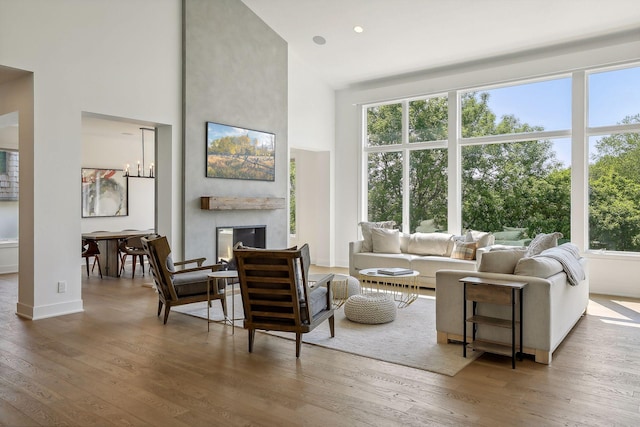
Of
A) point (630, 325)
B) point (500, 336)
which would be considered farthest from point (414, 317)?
point (630, 325)

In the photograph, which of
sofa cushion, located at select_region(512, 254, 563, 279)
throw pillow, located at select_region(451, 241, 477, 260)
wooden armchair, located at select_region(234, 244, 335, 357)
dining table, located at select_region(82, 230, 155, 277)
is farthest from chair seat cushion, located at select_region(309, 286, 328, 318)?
dining table, located at select_region(82, 230, 155, 277)

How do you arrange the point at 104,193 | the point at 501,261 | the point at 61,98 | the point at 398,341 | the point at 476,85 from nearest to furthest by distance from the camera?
the point at 501,261 → the point at 398,341 → the point at 61,98 → the point at 476,85 → the point at 104,193

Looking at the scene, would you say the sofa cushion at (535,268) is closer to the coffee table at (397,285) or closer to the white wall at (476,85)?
the coffee table at (397,285)

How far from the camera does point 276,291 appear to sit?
389 centimetres

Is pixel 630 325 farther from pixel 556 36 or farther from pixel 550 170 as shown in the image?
pixel 556 36

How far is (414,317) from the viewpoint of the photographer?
529 centimetres

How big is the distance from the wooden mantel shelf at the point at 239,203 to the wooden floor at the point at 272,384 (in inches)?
93.7

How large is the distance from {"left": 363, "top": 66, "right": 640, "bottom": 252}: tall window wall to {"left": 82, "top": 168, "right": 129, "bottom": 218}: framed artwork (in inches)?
212

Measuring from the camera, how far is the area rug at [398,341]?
378 centimetres

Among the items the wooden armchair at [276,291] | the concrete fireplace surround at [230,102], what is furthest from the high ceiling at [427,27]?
the wooden armchair at [276,291]

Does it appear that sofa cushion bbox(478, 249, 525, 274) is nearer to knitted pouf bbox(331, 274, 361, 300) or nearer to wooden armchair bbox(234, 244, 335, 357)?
wooden armchair bbox(234, 244, 335, 357)

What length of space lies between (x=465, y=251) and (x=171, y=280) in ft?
14.0

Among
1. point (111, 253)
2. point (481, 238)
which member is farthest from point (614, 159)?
point (111, 253)

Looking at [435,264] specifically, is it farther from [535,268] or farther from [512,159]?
[535,268]
